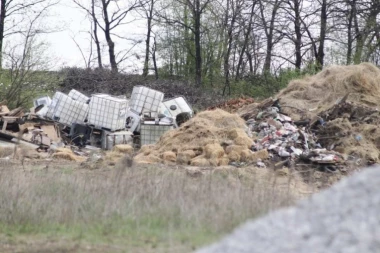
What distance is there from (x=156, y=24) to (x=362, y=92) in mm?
25690

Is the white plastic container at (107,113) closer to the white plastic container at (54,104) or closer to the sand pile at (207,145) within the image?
the white plastic container at (54,104)

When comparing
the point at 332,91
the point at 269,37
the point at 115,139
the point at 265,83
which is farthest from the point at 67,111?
the point at 269,37

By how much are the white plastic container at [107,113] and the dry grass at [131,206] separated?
13225 mm

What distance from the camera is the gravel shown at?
4129mm

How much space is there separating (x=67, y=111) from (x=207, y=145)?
8.70 m

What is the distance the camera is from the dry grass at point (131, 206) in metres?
8.02

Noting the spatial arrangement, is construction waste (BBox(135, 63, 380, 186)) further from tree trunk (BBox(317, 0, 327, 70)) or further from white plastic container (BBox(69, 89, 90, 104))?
tree trunk (BBox(317, 0, 327, 70))

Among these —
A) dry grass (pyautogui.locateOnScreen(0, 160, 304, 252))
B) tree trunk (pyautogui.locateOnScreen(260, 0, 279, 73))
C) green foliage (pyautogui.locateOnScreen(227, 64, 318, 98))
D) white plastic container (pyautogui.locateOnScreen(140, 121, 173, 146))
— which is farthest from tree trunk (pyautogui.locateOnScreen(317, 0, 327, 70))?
dry grass (pyautogui.locateOnScreen(0, 160, 304, 252))

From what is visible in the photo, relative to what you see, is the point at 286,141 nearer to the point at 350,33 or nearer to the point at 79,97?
the point at 79,97

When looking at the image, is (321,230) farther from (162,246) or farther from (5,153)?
(5,153)

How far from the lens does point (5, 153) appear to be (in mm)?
19094

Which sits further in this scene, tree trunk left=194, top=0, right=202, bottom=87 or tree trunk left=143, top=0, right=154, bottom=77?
tree trunk left=143, top=0, right=154, bottom=77

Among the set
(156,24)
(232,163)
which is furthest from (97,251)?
(156,24)

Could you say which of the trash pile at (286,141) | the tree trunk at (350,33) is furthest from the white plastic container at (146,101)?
the tree trunk at (350,33)
